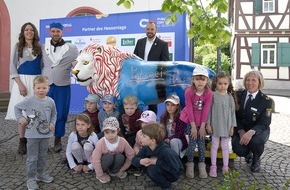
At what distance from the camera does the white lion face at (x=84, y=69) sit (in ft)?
13.6

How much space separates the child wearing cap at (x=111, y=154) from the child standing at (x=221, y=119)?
3.11 feet

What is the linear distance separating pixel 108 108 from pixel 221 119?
1366 mm

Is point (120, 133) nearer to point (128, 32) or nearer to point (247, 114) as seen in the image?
point (247, 114)

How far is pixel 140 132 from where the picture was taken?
12.8 feet

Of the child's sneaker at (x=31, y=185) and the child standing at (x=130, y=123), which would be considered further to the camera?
the child standing at (x=130, y=123)

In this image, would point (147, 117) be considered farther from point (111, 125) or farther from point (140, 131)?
point (111, 125)

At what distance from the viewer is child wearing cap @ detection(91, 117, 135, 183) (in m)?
3.71

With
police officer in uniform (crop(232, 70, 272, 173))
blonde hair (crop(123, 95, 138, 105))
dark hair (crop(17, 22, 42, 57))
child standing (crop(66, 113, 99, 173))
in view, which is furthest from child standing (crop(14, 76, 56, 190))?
police officer in uniform (crop(232, 70, 272, 173))

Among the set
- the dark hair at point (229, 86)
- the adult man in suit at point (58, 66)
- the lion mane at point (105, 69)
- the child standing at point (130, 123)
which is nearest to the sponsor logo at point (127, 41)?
the adult man in suit at point (58, 66)

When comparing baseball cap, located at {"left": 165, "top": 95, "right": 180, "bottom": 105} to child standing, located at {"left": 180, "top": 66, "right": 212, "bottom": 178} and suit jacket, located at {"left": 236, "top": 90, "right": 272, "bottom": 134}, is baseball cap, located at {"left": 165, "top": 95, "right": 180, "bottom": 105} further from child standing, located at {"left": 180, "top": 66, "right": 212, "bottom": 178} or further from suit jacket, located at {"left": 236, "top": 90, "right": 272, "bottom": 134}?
suit jacket, located at {"left": 236, "top": 90, "right": 272, "bottom": 134}

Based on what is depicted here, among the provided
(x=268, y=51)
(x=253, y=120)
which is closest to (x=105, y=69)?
(x=253, y=120)

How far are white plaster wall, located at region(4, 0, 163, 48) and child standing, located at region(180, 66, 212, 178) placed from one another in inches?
259

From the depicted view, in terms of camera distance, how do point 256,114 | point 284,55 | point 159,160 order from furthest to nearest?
point 284,55, point 256,114, point 159,160

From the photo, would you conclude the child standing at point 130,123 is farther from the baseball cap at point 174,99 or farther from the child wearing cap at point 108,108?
the baseball cap at point 174,99
